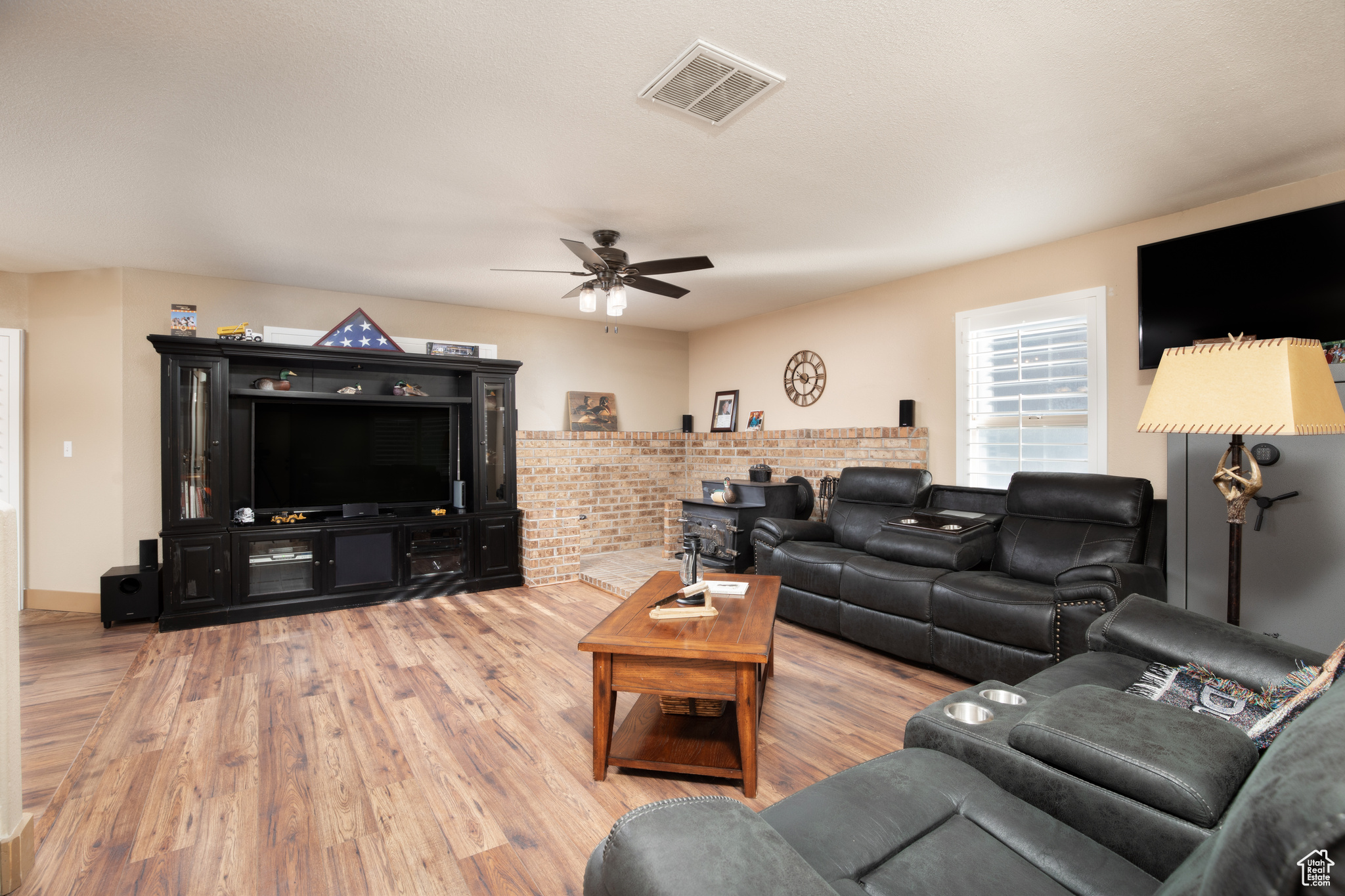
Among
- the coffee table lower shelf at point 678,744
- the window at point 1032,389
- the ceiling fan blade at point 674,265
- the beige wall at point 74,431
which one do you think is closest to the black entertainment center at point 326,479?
the beige wall at point 74,431

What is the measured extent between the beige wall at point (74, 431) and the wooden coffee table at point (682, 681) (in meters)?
4.39

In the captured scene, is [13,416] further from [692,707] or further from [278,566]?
[692,707]

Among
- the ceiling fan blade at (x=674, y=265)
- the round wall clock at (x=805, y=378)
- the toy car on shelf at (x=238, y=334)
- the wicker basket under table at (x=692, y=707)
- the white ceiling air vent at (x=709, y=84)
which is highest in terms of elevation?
the white ceiling air vent at (x=709, y=84)

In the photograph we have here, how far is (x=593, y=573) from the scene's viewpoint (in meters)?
5.38

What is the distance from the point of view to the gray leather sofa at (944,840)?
1.79 ft

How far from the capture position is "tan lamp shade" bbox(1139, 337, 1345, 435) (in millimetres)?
1844

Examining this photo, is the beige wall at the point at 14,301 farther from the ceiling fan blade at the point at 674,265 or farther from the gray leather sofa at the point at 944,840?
the gray leather sofa at the point at 944,840

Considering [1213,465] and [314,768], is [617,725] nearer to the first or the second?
[314,768]

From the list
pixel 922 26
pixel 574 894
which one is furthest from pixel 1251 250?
pixel 574 894

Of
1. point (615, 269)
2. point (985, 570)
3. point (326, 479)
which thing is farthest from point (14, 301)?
point (985, 570)

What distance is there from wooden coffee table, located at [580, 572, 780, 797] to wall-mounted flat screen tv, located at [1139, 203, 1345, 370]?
9.27 ft

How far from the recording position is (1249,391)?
1.90 m

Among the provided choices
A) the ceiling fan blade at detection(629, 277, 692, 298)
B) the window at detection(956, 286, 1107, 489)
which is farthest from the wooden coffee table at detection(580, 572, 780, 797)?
the window at detection(956, 286, 1107, 489)

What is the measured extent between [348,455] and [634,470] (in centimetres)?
284
